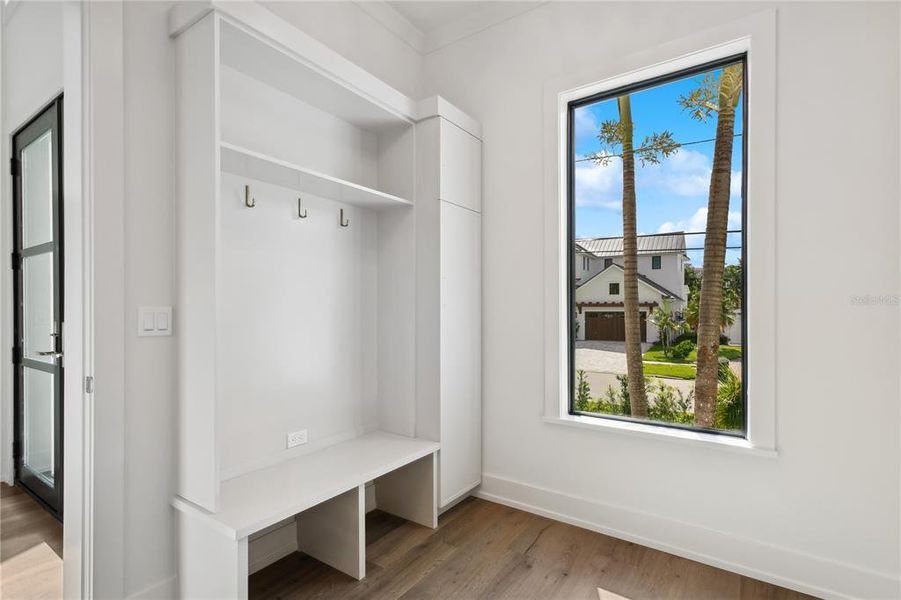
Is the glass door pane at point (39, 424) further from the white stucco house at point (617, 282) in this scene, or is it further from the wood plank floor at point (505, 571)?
the white stucco house at point (617, 282)

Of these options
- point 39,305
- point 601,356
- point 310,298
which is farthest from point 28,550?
point 601,356

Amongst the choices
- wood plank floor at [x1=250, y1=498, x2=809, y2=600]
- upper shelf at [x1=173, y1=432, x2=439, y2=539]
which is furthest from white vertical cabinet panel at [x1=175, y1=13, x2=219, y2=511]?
wood plank floor at [x1=250, y1=498, x2=809, y2=600]

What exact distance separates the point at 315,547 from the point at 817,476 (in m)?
2.16

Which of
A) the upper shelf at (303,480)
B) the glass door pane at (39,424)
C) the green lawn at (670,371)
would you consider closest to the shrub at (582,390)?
the green lawn at (670,371)

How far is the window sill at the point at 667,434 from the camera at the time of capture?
6.72ft

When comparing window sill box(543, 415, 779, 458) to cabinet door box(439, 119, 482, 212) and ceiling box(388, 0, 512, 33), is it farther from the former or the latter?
ceiling box(388, 0, 512, 33)

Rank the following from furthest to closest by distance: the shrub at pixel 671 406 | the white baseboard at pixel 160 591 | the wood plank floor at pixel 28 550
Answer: the shrub at pixel 671 406
the wood plank floor at pixel 28 550
the white baseboard at pixel 160 591

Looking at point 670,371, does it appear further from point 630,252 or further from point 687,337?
point 630,252

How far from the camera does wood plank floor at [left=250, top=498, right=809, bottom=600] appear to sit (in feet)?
6.33

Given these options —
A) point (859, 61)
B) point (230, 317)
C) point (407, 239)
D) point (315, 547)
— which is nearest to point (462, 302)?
point (407, 239)

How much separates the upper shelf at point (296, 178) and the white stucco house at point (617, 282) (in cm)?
105

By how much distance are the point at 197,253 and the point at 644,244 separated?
2081 millimetres

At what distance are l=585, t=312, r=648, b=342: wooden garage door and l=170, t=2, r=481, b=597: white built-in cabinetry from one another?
2.07 feet

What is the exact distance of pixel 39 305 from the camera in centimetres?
280
